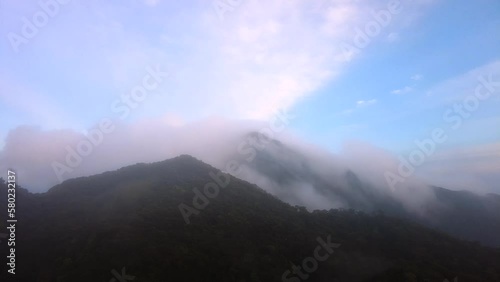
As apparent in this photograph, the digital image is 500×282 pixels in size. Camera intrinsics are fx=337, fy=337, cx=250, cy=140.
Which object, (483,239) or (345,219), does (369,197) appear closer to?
(483,239)

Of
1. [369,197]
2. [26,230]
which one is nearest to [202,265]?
[26,230]

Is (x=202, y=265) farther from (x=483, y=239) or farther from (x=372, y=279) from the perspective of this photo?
(x=483, y=239)

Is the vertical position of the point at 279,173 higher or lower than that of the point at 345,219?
higher

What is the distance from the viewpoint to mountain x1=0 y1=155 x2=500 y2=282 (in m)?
46.3

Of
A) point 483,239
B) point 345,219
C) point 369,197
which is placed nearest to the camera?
point 345,219

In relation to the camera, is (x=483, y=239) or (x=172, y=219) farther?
(x=483, y=239)

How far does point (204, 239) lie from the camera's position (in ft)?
177

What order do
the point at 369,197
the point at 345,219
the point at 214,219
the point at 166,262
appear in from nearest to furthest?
the point at 166,262 → the point at 214,219 → the point at 345,219 → the point at 369,197

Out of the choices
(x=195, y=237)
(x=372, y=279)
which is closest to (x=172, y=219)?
(x=195, y=237)

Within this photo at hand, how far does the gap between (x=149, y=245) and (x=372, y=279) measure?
33.4m

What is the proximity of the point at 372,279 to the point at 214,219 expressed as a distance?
28.7 metres

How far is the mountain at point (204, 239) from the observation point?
46.3 metres

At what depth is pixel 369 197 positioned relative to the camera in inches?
6324

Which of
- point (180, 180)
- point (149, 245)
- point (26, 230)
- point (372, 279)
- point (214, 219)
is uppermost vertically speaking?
point (180, 180)
